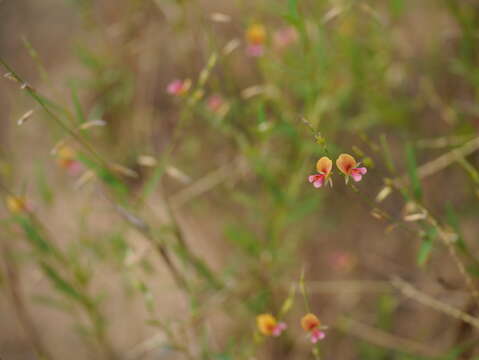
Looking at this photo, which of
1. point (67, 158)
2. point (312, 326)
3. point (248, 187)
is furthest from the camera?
point (248, 187)

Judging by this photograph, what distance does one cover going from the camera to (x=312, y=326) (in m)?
0.77

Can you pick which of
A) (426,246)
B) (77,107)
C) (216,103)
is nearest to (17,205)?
(77,107)

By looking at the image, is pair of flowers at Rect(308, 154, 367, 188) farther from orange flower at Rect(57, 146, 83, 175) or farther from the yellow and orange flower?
orange flower at Rect(57, 146, 83, 175)

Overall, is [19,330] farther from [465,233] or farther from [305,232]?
[465,233]

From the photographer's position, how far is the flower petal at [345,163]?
645mm

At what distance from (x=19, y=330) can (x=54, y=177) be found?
24.1 inches

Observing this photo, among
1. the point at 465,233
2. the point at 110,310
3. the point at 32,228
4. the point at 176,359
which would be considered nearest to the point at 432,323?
the point at 465,233

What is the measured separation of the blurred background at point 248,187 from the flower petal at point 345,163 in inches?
17.5

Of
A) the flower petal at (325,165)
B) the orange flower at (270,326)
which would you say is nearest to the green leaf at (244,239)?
the orange flower at (270,326)

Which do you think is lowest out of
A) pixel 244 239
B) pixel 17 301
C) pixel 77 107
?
pixel 244 239

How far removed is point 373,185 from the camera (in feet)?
5.57

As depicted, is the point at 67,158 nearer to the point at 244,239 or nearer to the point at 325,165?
the point at 244,239

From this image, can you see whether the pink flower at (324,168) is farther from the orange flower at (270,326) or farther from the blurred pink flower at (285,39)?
the blurred pink flower at (285,39)

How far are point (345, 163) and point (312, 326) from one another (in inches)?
11.1
